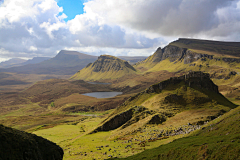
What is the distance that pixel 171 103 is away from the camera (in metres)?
102

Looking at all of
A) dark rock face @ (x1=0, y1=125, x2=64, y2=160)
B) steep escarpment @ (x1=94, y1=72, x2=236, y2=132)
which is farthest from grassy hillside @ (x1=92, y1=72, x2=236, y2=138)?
dark rock face @ (x1=0, y1=125, x2=64, y2=160)

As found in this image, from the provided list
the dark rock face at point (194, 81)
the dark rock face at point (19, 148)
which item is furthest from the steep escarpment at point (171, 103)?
the dark rock face at point (19, 148)

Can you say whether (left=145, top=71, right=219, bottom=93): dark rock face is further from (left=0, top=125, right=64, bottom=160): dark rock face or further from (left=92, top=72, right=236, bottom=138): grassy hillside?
(left=0, top=125, right=64, bottom=160): dark rock face

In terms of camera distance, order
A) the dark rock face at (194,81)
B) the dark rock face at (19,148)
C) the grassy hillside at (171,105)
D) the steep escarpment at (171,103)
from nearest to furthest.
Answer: the dark rock face at (19,148)
the grassy hillside at (171,105)
the steep escarpment at (171,103)
the dark rock face at (194,81)

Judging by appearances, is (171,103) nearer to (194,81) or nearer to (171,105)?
(171,105)

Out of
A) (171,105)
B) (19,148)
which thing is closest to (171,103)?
(171,105)

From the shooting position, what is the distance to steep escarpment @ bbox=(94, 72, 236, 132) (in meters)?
88.4

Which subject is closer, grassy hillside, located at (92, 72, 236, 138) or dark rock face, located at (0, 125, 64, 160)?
dark rock face, located at (0, 125, 64, 160)

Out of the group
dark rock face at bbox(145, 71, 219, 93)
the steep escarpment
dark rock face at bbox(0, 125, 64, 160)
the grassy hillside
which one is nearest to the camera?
dark rock face at bbox(0, 125, 64, 160)

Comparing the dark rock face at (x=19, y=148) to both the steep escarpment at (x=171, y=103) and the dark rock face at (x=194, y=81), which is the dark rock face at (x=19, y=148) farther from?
the dark rock face at (x=194, y=81)

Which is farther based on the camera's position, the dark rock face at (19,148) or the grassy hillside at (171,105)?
the grassy hillside at (171,105)

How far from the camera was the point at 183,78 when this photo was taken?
121 m

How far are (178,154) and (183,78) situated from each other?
9431 centimetres

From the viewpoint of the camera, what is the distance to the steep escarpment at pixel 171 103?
8839 cm
